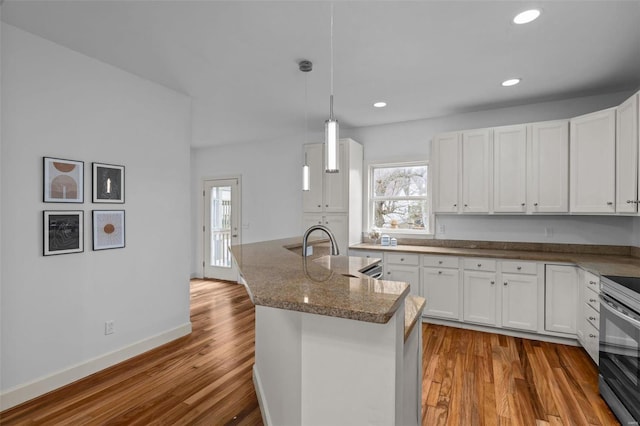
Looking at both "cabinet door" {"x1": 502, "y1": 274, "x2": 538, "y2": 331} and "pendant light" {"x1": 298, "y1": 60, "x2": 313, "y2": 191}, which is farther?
"cabinet door" {"x1": 502, "y1": 274, "x2": 538, "y2": 331}

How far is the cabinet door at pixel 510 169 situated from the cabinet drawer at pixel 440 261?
80 centimetres

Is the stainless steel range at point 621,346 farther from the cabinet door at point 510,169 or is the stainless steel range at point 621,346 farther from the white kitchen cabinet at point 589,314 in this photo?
the cabinet door at point 510,169

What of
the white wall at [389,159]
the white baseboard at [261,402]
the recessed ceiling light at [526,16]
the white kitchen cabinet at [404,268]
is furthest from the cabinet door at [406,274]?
the recessed ceiling light at [526,16]

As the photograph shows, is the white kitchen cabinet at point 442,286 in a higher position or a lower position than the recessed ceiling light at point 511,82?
lower

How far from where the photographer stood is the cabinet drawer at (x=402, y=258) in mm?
3980

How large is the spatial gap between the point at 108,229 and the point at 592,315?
4.40 metres

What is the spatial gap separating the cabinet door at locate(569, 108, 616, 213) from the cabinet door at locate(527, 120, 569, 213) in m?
0.07

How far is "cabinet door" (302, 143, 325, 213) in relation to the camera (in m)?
4.73

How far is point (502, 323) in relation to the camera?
3.53m

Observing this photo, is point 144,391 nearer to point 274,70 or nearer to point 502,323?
point 274,70

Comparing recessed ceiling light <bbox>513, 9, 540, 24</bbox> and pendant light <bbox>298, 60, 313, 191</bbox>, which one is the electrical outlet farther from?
recessed ceiling light <bbox>513, 9, 540, 24</bbox>

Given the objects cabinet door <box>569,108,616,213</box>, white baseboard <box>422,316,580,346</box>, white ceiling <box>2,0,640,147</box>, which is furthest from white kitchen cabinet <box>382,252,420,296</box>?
white ceiling <box>2,0,640,147</box>

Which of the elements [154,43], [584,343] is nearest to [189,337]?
[154,43]

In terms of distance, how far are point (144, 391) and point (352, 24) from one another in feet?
10.3
